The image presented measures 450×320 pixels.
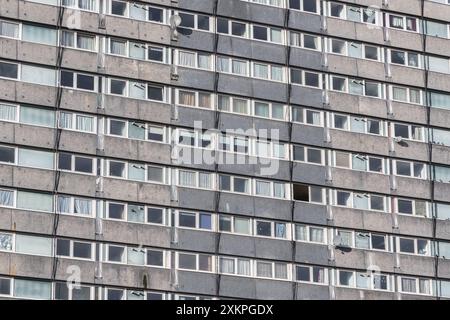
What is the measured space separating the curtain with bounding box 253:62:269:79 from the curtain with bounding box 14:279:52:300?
65.8ft

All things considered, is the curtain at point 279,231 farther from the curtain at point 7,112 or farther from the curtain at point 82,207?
the curtain at point 7,112

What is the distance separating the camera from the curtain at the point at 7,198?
81625 millimetres

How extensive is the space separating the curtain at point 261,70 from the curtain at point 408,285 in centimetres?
1577

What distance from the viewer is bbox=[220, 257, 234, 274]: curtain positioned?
86.4m

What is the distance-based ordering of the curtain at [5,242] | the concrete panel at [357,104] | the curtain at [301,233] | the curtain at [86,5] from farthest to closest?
the concrete panel at [357,104]
the curtain at [301,233]
the curtain at [86,5]
the curtain at [5,242]

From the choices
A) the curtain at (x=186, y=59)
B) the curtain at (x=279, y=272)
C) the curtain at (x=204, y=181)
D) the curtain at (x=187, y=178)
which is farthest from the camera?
the curtain at (x=186, y=59)

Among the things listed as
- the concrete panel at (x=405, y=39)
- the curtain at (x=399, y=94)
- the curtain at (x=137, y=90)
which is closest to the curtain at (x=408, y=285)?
the curtain at (x=399, y=94)

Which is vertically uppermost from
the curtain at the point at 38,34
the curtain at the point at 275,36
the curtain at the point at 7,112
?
the curtain at the point at 275,36

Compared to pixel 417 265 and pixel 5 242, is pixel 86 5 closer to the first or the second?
pixel 5 242

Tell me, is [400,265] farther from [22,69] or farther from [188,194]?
[22,69]

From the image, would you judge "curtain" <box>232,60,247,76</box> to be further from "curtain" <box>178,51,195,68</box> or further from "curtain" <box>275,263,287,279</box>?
"curtain" <box>275,263,287,279</box>

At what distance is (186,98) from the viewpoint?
291ft

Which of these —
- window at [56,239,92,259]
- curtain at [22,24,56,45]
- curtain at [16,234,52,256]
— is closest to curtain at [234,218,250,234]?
window at [56,239,92,259]

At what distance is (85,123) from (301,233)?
1528 cm
